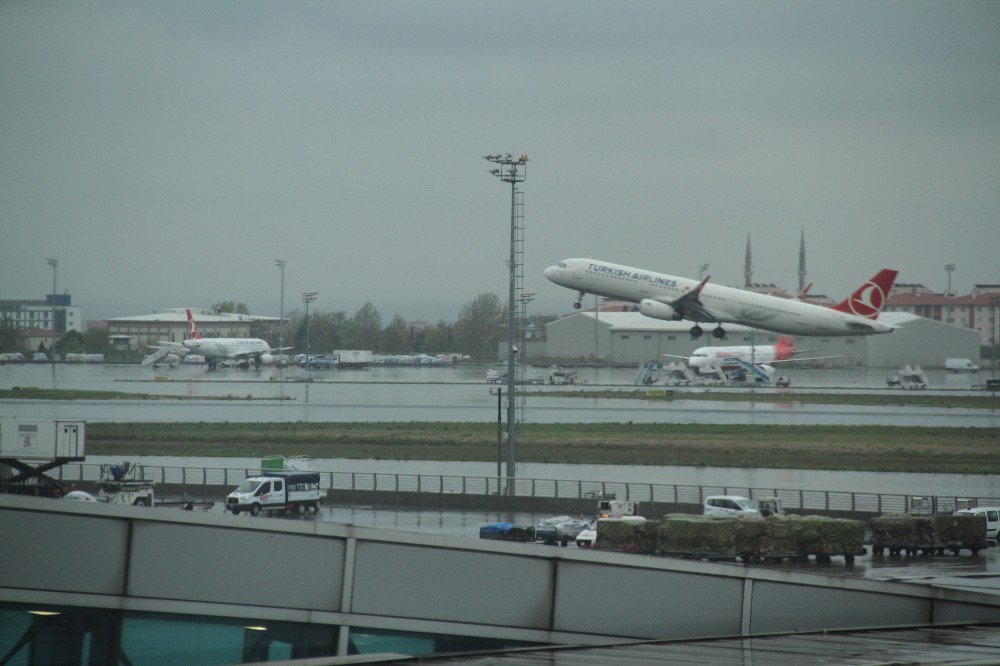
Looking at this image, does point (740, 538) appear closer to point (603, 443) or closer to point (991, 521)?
point (991, 521)

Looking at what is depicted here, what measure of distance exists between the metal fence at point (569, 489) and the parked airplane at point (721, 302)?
1869 inches

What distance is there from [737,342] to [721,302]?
6986cm

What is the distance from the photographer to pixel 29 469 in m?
40.5

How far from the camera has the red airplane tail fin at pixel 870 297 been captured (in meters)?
95.9

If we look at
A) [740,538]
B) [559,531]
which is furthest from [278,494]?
[740,538]

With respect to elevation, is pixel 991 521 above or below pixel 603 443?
below

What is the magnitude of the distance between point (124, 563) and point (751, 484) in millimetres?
38114

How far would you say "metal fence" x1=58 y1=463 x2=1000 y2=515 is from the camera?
133 ft

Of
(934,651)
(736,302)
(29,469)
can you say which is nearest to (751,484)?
(29,469)

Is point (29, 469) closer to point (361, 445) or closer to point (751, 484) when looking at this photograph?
point (361, 445)

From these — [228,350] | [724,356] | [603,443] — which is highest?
[724,356]

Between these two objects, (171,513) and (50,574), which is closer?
(50,574)

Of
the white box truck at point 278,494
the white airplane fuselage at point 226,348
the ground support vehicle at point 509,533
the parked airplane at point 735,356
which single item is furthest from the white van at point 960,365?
the ground support vehicle at point 509,533

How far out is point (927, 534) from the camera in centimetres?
3269
